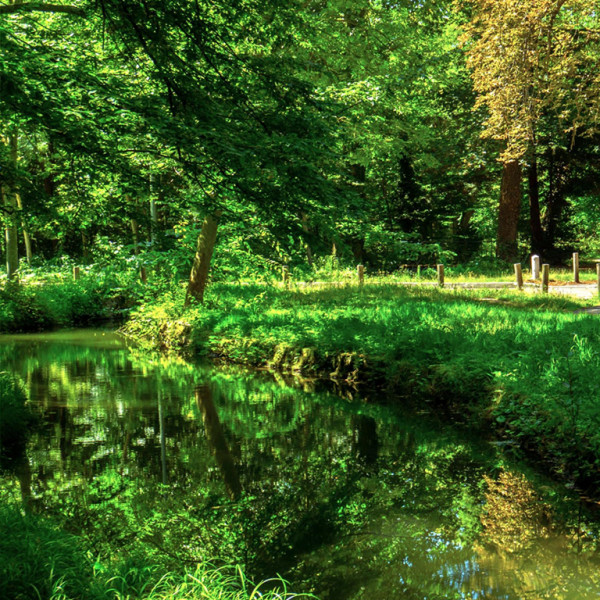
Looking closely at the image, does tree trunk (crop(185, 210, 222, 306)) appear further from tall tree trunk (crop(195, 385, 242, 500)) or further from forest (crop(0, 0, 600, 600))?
tall tree trunk (crop(195, 385, 242, 500))

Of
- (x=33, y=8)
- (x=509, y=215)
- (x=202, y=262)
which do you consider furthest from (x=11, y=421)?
(x=509, y=215)

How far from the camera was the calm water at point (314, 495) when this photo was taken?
20.3 feet

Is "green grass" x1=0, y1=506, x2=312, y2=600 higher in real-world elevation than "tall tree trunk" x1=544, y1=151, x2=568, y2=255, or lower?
lower

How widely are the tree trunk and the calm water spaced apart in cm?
704

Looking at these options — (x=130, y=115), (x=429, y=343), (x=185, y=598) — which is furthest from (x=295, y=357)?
(x=185, y=598)

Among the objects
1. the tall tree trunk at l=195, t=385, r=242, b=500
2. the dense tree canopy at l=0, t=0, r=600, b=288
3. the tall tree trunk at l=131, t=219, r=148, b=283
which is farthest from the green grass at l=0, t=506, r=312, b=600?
the tall tree trunk at l=131, t=219, r=148, b=283

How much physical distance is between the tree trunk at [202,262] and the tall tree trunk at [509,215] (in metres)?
14.8

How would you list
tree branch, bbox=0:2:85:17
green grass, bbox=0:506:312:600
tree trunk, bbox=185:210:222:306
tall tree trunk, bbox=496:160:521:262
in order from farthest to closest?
tall tree trunk, bbox=496:160:521:262 < tree trunk, bbox=185:210:222:306 < tree branch, bbox=0:2:85:17 < green grass, bbox=0:506:312:600

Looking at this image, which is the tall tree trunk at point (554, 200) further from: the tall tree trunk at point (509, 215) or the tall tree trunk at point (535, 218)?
the tall tree trunk at point (509, 215)

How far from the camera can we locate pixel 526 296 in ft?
62.2

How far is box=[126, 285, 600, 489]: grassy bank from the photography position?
8656 mm

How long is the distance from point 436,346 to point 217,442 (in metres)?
4.33

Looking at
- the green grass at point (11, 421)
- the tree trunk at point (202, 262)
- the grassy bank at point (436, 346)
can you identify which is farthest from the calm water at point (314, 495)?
the tree trunk at point (202, 262)

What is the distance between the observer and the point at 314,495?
802 cm
